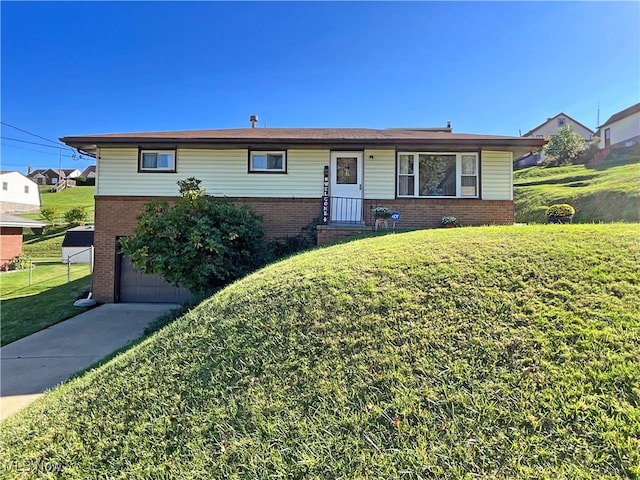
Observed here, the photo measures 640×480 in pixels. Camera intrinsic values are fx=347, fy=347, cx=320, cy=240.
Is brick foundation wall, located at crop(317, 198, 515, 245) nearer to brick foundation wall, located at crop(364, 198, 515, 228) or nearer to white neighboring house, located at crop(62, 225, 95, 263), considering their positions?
brick foundation wall, located at crop(364, 198, 515, 228)

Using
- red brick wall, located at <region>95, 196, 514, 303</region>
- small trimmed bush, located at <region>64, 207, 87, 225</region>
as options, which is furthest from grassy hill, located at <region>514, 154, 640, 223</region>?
small trimmed bush, located at <region>64, 207, 87, 225</region>

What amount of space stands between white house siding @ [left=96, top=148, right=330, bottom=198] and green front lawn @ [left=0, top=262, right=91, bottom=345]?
3.74 meters

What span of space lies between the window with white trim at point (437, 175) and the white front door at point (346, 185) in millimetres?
1355

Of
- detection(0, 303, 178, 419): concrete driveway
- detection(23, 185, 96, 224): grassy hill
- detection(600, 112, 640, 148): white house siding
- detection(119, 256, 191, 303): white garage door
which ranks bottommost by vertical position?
detection(0, 303, 178, 419): concrete driveway

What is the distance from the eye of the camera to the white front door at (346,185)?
11164 millimetres

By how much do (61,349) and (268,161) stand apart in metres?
7.28

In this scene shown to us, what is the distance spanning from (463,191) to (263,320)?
9267 millimetres

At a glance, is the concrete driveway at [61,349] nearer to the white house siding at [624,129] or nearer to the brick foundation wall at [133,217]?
the brick foundation wall at [133,217]

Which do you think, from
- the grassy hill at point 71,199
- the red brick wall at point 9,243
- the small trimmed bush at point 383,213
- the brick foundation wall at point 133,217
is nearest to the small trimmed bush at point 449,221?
the small trimmed bush at point 383,213

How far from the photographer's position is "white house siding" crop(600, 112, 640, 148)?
34.8 m

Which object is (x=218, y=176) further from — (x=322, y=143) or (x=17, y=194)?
(x=17, y=194)

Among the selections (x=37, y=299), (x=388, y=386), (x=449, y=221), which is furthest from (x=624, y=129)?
(x=37, y=299)

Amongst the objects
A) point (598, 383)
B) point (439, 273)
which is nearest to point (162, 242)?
point (439, 273)

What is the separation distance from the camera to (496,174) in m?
11.0
